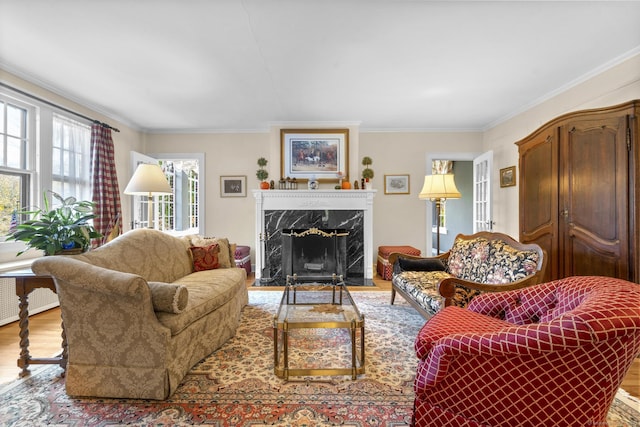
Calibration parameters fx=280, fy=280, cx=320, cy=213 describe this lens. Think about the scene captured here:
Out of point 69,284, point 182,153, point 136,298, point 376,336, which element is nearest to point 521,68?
point 376,336

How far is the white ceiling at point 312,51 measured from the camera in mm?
2045

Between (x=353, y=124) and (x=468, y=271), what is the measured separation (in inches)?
117

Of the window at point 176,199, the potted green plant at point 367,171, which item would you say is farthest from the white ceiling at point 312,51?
the window at point 176,199

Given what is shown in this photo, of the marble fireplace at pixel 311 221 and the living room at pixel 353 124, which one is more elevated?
the living room at pixel 353 124

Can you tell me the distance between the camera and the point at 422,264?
302 cm

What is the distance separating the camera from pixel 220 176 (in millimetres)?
5188

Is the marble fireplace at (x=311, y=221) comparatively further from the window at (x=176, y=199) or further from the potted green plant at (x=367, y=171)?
the window at (x=176, y=199)

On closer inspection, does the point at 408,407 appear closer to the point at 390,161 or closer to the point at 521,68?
the point at 521,68

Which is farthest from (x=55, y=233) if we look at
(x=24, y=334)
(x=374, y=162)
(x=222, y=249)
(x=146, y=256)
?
(x=374, y=162)

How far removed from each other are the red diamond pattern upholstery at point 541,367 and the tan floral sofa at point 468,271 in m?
0.75

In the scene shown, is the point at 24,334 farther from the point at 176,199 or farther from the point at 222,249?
the point at 176,199

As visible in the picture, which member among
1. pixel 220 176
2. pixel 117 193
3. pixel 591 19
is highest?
pixel 591 19

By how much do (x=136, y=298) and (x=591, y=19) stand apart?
12.2 feet

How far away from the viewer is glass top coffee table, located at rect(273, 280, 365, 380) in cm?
179
